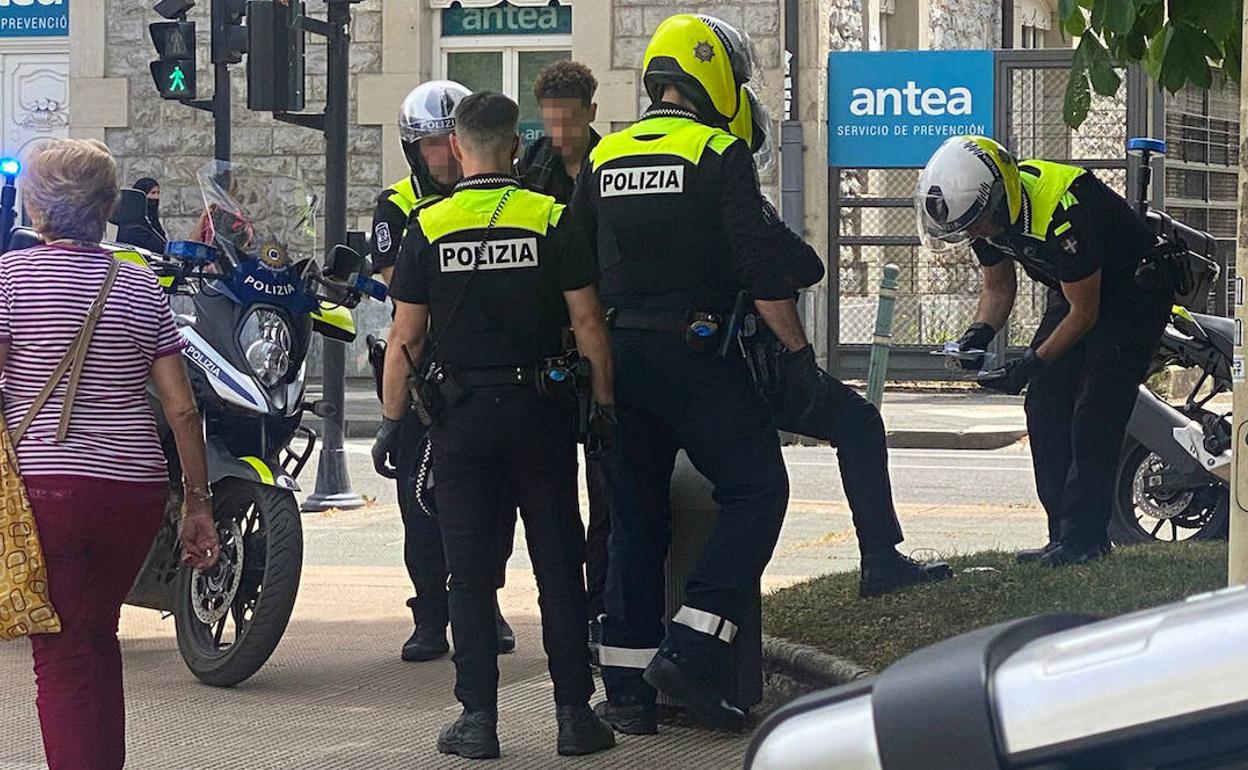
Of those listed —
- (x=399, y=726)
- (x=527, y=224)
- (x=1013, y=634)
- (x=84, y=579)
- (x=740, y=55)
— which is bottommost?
(x=399, y=726)

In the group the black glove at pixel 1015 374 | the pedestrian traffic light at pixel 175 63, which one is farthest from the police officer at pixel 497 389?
the pedestrian traffic light at pixel 175 63

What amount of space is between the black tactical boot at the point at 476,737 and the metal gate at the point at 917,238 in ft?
48.4

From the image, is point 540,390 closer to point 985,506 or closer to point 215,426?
point 215,426

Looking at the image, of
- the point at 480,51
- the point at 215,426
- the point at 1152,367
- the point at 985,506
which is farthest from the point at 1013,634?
the point at 480,51

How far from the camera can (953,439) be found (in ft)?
55.0

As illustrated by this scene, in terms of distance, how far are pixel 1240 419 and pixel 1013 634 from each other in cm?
283

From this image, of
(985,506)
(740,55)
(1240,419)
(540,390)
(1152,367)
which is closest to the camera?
(1240,419)

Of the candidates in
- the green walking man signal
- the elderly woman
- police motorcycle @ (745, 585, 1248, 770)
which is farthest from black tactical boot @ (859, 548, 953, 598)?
the green walking man signal

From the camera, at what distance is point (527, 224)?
19.0 ft

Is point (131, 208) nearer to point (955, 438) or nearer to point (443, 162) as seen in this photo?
point (443, 162)

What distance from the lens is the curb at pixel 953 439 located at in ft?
55.0

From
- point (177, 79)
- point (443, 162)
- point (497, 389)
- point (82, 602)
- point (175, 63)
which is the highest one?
point (175, 63)

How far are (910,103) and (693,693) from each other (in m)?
15.1

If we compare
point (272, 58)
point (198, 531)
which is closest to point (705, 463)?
point (198, 531)
